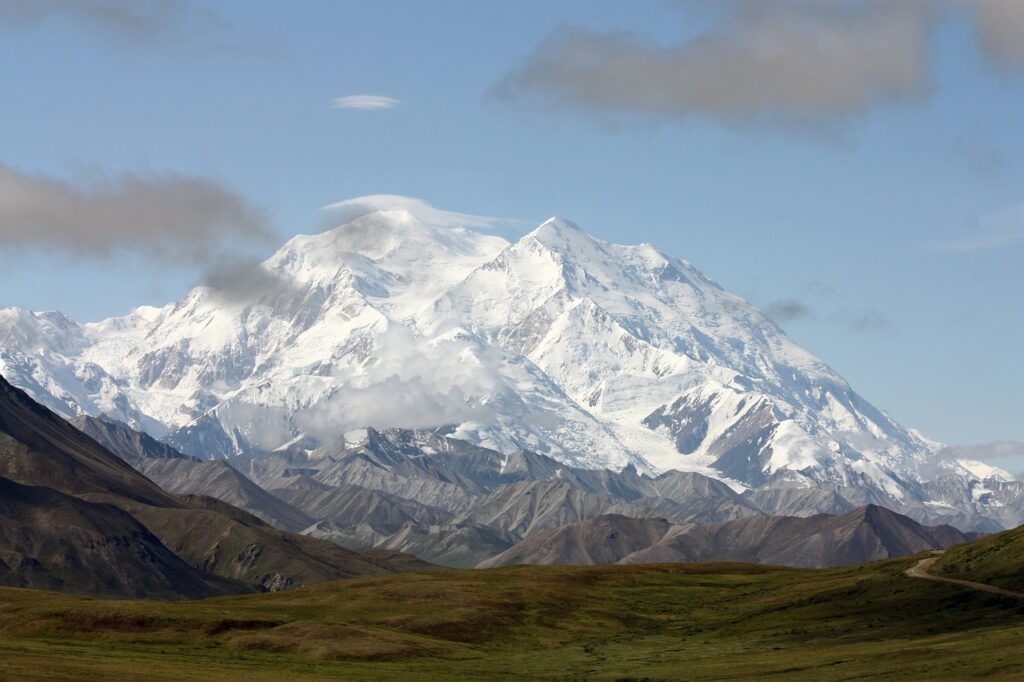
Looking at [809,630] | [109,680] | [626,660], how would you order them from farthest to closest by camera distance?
[809,630] → [626,660] → [109,680]

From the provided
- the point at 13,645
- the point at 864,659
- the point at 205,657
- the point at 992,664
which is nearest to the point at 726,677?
the point at 864,659

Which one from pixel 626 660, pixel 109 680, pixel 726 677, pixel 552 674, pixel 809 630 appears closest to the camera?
pixel 109 680

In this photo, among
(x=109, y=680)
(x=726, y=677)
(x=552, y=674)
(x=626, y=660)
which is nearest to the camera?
(x=109, y=680)

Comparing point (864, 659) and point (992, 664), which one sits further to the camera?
point (864, 659)

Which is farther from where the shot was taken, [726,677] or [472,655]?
[472,655]

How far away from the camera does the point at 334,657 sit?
561 feet

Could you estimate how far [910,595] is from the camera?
7667 inches

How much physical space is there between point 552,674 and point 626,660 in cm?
1475

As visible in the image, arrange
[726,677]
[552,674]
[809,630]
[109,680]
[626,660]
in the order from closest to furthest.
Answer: [109,680], [726,677], [552,674], [626,660], [809,630]

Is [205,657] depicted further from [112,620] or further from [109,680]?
[109,680]

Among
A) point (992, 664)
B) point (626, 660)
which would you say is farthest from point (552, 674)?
point (992, 664)

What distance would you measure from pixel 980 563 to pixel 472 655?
209 ft

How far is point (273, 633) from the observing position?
182875mm

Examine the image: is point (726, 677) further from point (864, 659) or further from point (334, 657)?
point (334, 657)
